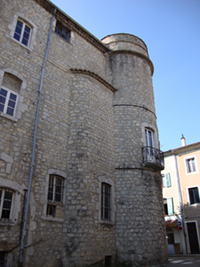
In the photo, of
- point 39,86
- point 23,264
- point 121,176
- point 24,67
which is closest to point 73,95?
point 39,86

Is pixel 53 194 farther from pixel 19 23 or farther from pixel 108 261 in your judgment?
pixel 19 23

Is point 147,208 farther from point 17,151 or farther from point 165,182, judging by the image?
point 165,182

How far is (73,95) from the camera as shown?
10.5 metres

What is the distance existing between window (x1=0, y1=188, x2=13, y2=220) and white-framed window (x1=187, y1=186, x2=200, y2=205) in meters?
16.4

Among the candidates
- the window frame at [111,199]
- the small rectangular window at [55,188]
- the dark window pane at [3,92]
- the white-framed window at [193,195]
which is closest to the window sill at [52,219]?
the small rectangular window at [55,188]

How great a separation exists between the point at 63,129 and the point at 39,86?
1897mm

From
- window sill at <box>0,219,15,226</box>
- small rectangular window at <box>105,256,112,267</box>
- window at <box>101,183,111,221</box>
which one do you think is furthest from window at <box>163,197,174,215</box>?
window sill at <box>0,219,15,226</box>

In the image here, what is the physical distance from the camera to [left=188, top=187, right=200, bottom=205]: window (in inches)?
770

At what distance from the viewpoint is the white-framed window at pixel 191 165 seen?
67.1 ft

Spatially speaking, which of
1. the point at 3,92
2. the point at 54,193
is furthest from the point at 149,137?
the point at 3,92

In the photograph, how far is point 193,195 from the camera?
19.8 m

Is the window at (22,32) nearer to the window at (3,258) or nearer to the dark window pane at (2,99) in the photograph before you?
the dark window pane at (2,99)

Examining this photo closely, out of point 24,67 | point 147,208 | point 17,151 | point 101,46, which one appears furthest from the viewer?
point 101,46

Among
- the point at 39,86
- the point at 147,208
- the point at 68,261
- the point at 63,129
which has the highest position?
the point at 39,86
